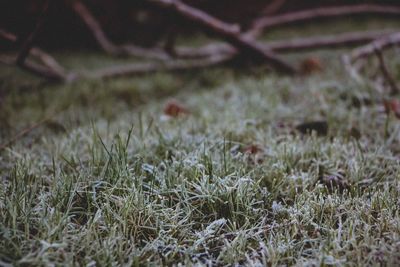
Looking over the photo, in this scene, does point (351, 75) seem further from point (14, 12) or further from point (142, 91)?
point (14, 12)

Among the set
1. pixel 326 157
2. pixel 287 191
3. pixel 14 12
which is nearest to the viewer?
pixel 287 191

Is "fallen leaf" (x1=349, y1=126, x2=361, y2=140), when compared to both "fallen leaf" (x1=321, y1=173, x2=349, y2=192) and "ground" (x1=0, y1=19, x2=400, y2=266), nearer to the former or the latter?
"ground" (x1=0, y1=19, x2=400, y2=266)

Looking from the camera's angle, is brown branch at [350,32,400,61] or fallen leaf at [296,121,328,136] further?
brown branch at [350,32,400,61]

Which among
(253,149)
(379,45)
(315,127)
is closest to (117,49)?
(379,45)

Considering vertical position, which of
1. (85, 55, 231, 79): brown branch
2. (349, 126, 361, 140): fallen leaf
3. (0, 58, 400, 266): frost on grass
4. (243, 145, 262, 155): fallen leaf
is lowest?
(0, 58, 400, 266): frost on grass

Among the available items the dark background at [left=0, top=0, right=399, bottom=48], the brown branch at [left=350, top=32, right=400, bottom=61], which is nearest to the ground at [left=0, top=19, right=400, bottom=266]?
the brown branch at [left=350, top=32, right=400, bottom=61]

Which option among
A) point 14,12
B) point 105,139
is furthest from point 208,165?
point 14,12
